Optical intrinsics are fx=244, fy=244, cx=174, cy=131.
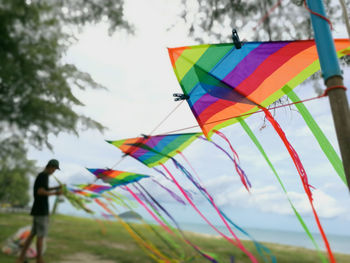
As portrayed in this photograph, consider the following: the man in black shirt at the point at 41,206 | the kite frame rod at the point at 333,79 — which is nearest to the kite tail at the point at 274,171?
the kite frame rod at the point at 333,79

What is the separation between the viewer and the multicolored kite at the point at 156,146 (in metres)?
2.95

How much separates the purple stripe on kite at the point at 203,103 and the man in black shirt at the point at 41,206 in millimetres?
1896

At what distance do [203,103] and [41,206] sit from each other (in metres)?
2.26

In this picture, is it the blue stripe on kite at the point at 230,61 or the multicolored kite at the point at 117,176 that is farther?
the multicolored kite at the point at 117,176

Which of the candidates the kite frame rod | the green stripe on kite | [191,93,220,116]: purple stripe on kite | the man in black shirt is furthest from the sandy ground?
the kite frame rod

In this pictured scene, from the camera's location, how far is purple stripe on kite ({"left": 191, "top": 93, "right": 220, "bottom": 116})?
2092mm

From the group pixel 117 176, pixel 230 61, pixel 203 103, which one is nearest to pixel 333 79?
pixel 230 61

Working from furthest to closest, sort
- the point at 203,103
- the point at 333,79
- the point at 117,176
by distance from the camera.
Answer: the point at 117,176, the point at 203,103, the point at 333,79

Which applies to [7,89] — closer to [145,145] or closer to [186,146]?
[145,145]

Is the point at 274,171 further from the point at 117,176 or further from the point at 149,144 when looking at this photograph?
the point at 117,176

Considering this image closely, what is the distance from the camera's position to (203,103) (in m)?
2.17

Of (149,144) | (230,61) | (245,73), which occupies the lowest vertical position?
(149,144)

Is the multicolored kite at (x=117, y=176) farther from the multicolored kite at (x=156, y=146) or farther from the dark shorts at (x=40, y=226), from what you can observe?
the dark shorts at (x=40, y=226)

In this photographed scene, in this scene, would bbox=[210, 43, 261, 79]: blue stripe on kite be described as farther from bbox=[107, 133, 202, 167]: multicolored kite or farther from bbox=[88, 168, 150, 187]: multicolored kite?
bbox=[88, 168, 150, 187]: multicolored kite
